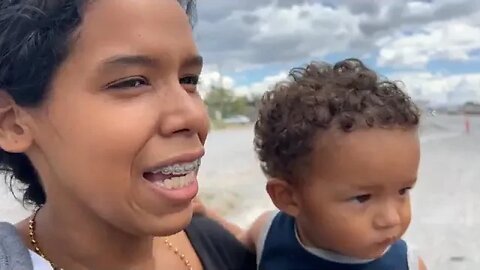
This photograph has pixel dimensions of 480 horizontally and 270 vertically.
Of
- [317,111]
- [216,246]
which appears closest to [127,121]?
[216,246]

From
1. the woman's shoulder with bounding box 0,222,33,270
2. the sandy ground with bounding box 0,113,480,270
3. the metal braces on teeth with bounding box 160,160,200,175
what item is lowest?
the sandy ground with bounding box 0,113,480,270

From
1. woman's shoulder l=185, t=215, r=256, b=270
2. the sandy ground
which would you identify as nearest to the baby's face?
woman's shoulder l=185, t=215, r=256, b=270

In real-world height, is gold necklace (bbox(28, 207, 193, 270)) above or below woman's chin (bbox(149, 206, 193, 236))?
below

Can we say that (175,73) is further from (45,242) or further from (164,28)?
(45,242)

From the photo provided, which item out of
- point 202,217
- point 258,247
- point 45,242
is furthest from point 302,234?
point 45,242

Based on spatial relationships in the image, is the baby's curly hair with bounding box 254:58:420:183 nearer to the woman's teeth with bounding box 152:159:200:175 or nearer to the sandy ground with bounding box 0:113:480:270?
the sandy ground with bounding box 0:113:480:270

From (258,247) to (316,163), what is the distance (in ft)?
0.82

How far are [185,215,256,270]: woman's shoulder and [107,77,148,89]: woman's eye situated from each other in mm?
459

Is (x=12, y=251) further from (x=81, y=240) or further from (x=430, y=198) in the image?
(x=430, y=198)

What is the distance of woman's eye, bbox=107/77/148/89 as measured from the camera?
3.91 ft

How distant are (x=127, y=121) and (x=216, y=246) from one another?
19.3 inches

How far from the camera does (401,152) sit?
163cm

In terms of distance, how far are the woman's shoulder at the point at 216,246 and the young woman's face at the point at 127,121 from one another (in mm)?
328

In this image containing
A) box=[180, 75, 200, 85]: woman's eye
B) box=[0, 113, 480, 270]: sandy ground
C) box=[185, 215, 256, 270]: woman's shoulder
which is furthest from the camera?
box=[0, 113, 480, 270]: sandy ground
